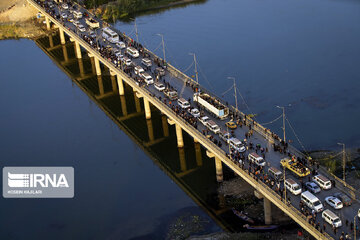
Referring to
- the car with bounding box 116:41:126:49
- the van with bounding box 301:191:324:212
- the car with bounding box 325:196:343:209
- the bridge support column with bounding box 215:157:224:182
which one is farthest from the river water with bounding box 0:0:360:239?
the car with bounding box 325:196:343:209

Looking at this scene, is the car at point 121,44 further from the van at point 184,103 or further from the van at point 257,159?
the van at point 257,159

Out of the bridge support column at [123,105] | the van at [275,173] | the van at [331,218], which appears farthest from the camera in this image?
the bridge support column at [123,105]

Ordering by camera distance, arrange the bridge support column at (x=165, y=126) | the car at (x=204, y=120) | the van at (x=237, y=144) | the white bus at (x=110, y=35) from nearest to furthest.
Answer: the van at (x=237, y=144) < the car at (x=204, y=120) < the bridge support column at (x=165, y=126) < the white bus at (x=110, y=35)

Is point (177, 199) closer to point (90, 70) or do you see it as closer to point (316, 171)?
point (316, 171)

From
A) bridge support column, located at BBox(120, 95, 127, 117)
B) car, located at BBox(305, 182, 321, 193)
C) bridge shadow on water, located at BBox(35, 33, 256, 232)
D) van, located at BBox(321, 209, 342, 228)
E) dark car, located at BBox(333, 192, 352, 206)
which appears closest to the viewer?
van, located at BBox(321, 209, 342, 228)

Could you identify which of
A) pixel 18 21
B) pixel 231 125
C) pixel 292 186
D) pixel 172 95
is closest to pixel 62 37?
pixel 18 21

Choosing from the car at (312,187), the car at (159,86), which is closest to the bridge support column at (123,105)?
the car at (159,86)

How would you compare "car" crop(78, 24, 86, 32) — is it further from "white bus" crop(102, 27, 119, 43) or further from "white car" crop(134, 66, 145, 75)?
"white car" crop(134, 66, 145, 75)
